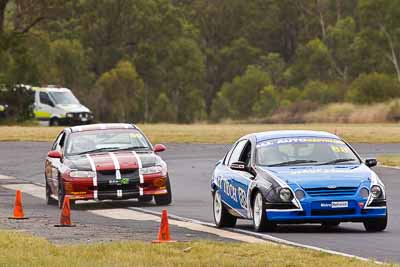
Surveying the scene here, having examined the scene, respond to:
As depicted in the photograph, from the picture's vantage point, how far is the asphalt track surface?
15.0m

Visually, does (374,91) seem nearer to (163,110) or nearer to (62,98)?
(163,110)

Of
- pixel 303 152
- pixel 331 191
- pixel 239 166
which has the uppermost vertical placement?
pixel 303 152

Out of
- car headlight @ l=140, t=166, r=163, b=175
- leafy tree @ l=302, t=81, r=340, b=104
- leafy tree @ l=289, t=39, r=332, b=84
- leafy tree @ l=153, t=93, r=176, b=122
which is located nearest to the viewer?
car headlight @ l=140, t=166, r=163, b=175

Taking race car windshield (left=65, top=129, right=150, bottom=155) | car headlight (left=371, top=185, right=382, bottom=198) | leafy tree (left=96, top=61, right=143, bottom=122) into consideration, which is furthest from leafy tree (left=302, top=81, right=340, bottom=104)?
car headlight (left=371, top=185, right=382, bottom=198)

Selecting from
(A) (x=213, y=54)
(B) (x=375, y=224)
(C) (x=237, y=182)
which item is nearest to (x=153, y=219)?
(C) (x=237, y=182)

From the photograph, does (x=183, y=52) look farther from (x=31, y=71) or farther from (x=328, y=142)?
(x=328, y=142)

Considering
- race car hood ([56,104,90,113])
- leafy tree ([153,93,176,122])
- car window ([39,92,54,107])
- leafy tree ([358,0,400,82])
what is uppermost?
leafy tree ([358,0,400,82])

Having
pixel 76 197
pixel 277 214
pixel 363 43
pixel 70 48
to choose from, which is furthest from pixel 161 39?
pixel 277 214

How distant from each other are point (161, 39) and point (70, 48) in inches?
316

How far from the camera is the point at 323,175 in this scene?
53.6 feet

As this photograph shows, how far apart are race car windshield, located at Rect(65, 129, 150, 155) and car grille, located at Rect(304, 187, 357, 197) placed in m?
7.61

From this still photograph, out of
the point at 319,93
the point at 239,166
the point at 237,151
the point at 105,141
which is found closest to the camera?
the point at 239,166

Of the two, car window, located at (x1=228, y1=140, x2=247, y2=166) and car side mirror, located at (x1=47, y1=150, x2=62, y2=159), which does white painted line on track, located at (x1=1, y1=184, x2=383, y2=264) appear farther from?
car side mirror, located at (x1=47, y1=150, x2=62, y2=159)

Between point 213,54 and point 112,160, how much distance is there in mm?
83038
